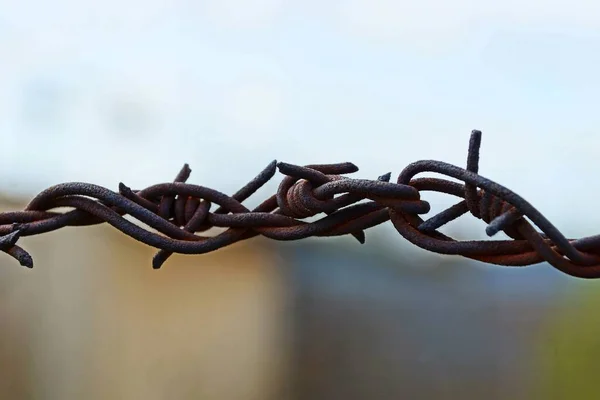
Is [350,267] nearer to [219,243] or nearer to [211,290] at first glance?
[211,290]

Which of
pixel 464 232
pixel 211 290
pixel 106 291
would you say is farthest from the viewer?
pixel 106 291

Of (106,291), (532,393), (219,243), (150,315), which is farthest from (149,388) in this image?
(219,243)

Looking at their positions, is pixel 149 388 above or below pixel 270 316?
below

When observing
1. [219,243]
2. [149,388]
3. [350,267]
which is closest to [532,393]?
[350,267]

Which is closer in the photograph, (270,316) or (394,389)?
(394,389)

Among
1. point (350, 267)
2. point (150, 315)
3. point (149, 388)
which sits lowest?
point (149, 388)

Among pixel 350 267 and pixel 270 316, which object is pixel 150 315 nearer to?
pixel 270 316

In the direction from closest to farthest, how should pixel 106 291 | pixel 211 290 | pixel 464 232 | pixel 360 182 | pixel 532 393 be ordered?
1. pixel 360 182
2. pixel 464 232
3. pixel 532 393
4. pixel 211 290
5. pixel 106 291
